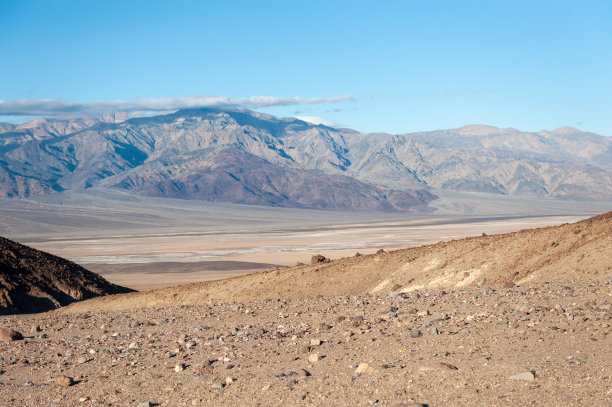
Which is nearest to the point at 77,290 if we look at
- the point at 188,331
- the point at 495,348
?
the point at 188,331

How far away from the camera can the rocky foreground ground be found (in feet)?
24.0

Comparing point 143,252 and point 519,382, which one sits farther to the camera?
point 143,252

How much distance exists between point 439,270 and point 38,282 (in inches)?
596

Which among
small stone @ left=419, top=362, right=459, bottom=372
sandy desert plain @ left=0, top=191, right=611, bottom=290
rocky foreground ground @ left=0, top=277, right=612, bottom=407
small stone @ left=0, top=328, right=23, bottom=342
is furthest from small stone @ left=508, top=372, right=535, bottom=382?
sandy desert plain @ left=0, top=191, right=611, bottom=290

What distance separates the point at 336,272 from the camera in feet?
70.9

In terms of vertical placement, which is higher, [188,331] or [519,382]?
[519,382]

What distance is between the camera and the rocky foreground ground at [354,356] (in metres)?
7.32

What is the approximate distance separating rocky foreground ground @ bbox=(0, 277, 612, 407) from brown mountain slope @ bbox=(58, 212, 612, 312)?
10.1 feet

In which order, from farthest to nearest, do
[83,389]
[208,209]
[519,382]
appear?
[208,209]
[83,389]
[519,382]

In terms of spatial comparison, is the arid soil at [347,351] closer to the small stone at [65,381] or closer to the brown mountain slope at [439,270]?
the small stone at [65,381]

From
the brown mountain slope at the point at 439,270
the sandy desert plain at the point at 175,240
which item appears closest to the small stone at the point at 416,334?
the brown mountain slope at the point at 439,270

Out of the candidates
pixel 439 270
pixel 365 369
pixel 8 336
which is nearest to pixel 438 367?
pixel 365 369

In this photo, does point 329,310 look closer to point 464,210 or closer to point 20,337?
point 20,337

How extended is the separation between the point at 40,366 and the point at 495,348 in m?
7.15
